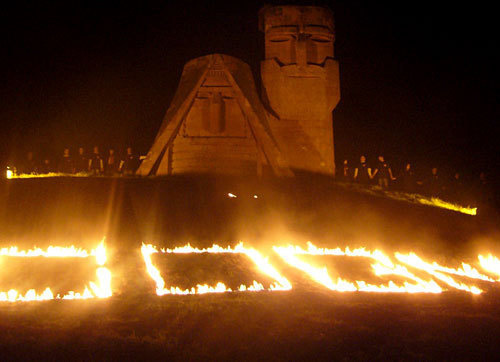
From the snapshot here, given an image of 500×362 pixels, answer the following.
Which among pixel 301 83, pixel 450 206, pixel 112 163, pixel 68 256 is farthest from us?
pixel 301 83

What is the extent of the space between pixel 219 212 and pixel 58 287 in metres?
5.61

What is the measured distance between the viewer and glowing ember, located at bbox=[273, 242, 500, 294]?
300 inches

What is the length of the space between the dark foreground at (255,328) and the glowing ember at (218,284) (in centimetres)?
29

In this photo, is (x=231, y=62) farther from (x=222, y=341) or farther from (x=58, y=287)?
(x=222, y=341)

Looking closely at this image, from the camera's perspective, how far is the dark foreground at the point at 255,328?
16.2ft

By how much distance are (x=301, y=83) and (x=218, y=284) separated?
51.8 ft

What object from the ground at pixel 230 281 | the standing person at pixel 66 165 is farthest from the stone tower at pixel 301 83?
the standing person at pixel 66 165

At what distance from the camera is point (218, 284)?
7.47 m

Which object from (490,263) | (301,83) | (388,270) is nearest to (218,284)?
(388,270)

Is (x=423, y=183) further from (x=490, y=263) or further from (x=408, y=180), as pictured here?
(x=490, y=263)

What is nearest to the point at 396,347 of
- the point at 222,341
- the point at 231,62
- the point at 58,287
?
the point at 222,341

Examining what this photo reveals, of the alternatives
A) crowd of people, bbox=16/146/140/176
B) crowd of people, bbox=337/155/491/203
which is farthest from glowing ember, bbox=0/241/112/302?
crowd of people, bbox=337/155/491/203

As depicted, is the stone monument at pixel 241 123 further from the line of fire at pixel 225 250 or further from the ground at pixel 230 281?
the ground at pixel 230 281

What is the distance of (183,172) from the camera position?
1694 centimetres
